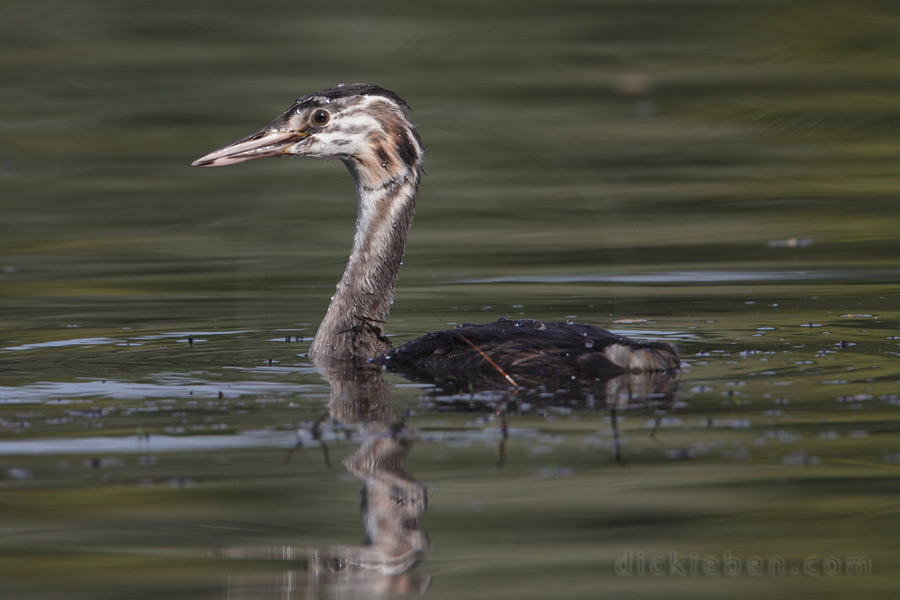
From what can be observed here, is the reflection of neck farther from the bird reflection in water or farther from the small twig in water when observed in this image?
the small twig in water

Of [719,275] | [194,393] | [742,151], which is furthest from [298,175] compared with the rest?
[194,393]

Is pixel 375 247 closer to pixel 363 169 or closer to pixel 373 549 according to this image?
pixel 363 169

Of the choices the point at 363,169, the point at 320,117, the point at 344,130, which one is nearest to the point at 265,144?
the point at 320,117

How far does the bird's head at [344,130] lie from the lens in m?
8.12

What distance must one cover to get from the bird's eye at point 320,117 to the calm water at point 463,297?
1.24m

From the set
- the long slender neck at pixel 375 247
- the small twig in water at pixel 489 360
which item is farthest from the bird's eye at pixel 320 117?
the small twig in water at pixel 489 360

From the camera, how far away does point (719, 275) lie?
34.3 ft

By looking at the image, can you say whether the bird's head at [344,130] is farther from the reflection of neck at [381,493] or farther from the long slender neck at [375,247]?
the reflection of neck at [381,493]

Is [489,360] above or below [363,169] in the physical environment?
below

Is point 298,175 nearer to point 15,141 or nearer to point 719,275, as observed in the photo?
point 15,141

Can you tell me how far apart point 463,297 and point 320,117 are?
2.17 metres

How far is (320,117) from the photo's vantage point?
320 inches

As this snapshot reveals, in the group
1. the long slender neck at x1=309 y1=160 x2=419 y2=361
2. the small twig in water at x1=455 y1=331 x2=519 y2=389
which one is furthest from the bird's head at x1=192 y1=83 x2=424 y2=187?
the small twig in water at x1=455 y1=331 x2=519 y2=389

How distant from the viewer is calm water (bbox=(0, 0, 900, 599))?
4809 millimetres
